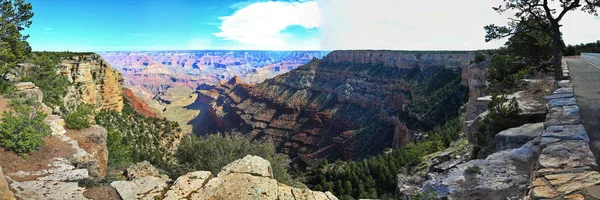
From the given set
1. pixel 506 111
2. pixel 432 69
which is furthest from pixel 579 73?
pixel 432 69

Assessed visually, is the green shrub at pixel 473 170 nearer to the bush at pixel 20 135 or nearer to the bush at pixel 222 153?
the bush at pixel 222 153

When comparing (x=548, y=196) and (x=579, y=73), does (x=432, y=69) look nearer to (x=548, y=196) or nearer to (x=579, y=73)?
(x=579, y=73)

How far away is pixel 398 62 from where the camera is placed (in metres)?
98.6

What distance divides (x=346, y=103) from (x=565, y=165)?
323 feet

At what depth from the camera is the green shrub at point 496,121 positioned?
37.0ft

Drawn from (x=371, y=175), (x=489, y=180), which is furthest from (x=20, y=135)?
(x=371, y=175)

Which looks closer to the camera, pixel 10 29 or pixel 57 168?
pixel 57 168

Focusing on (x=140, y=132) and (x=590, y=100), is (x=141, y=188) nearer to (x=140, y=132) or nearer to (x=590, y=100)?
(x=590, y=100)

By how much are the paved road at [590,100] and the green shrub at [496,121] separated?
181cm

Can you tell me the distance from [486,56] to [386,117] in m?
35.0

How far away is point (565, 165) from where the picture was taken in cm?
625

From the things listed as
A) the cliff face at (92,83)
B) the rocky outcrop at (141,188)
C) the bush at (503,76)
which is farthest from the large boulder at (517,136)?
the cliff face at (92,83)

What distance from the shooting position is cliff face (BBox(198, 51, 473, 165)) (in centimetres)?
7338

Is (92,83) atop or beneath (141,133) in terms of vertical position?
atop
